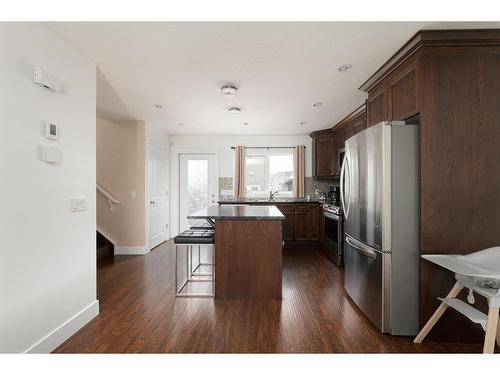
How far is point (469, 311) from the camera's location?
5.29 feet

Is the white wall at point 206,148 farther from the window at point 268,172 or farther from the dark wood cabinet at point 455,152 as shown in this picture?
the dark wood cabinet at point 455,152

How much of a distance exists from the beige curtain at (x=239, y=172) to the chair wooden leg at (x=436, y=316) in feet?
13.2

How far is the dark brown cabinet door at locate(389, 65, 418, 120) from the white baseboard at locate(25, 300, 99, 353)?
320cm

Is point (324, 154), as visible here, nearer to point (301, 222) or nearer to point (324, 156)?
point (324, 156)

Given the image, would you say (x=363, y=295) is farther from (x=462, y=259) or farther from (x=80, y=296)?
(x=80, y=296)

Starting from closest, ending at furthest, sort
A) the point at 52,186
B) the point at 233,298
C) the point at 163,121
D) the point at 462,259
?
the point at 462,259 < the point at 52,186 < the point at 233,298 < the point at 163,121

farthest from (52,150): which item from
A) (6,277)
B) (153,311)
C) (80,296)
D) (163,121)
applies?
(163,121)

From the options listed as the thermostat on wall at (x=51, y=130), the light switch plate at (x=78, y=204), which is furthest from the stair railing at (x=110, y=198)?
the thermostat on wall at (x=51, y=130)

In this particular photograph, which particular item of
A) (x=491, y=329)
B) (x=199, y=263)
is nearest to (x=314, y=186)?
(x=199, y=263)

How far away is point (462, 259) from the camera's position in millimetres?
1721

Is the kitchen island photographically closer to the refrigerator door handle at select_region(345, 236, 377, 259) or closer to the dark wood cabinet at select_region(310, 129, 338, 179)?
the refrigerator door handle at select_region(345, 236, 377, 259)

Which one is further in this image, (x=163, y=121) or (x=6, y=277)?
(x=163, y=121)

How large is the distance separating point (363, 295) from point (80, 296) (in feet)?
8.24

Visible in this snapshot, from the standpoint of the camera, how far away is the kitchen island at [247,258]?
8.84 ft
